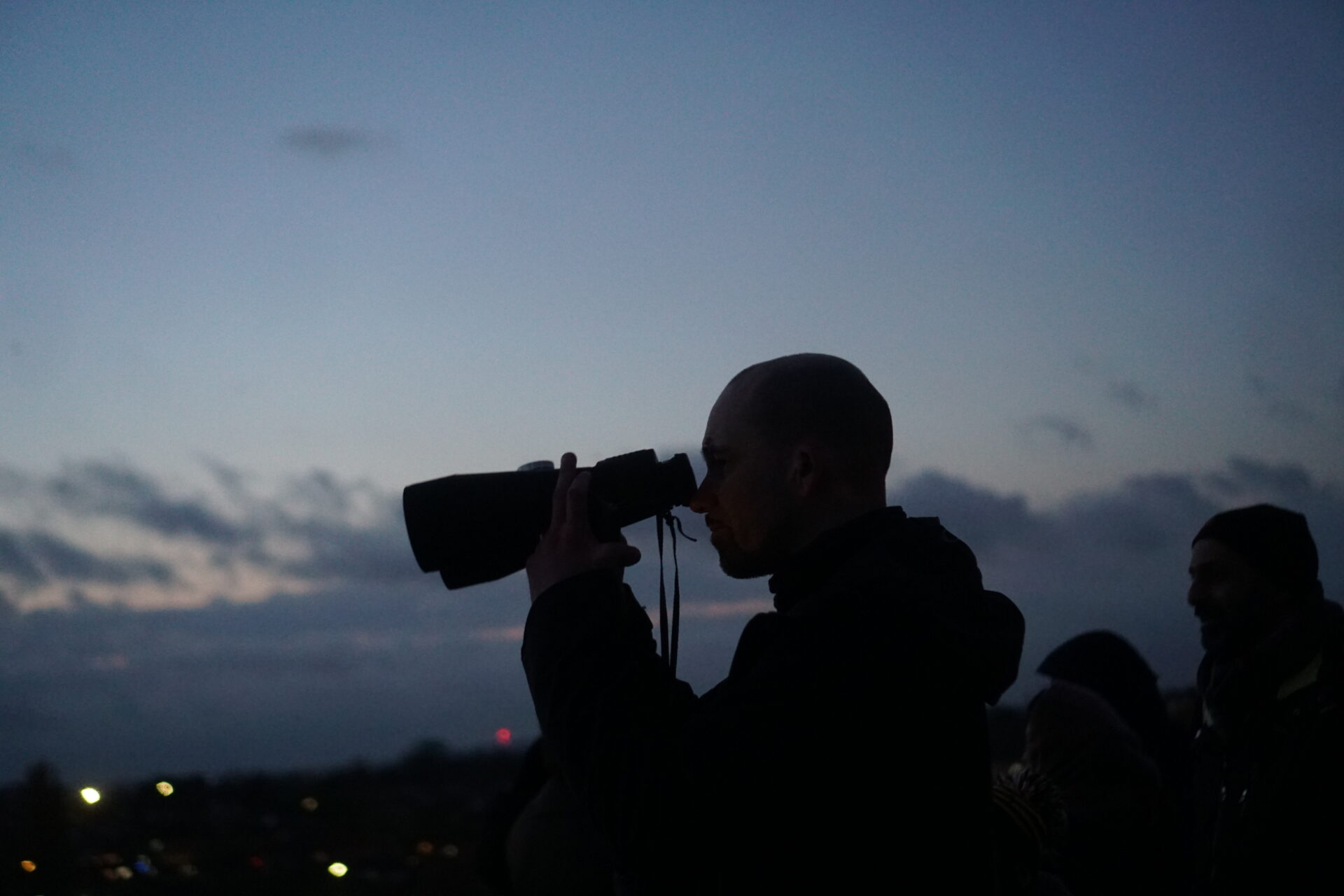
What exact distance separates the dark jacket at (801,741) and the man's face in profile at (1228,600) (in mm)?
2126

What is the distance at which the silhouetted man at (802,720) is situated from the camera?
4.51ft

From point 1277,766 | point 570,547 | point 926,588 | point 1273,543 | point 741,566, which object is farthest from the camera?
point 1273,543

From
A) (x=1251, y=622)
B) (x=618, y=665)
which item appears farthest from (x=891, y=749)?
(x=1251, y=622)

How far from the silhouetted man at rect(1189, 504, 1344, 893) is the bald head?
1.78 meters

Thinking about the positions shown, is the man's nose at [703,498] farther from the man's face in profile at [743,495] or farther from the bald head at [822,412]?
the bald head at [822,412]

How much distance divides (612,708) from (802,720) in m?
0.23

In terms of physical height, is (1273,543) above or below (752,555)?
above

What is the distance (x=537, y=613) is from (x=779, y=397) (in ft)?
1.52

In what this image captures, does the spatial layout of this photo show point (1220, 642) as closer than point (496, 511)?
No

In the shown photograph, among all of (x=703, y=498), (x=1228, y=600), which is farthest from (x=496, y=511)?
(x=1228, y=600)

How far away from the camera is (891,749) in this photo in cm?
141

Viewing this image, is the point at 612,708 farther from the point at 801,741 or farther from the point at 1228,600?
the point at 1228,600

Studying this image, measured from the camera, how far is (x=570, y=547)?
1589 mm

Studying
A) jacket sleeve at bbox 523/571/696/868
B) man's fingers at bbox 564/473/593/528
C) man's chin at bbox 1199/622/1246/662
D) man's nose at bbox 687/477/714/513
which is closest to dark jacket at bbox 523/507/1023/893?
jacket sleeve at bbox 523/571/696/868
